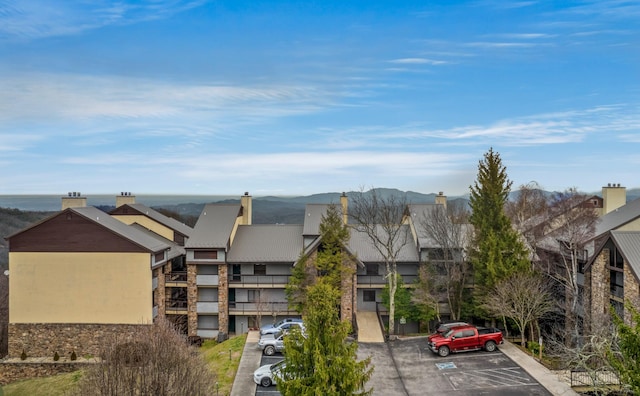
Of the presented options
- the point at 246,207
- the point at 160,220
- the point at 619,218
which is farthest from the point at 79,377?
the point at 619,218

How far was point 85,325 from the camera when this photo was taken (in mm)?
38031

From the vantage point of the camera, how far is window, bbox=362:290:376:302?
139ft

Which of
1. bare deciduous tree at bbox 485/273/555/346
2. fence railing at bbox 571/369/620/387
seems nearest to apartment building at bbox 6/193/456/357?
bare deciduous tree at bbox 485/273/555/346

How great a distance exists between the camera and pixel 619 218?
35.3 meters

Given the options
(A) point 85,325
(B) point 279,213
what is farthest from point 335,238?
(B) point 279,213

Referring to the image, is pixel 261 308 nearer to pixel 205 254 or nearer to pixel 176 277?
pixel 205 254

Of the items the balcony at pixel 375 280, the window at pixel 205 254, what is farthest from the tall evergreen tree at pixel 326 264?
the window at pixel 205 254

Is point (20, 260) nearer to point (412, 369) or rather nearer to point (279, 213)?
point (412, 369)

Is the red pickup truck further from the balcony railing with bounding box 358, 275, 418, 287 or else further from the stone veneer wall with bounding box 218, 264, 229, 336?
the stone veneer wall with bounding box 218, 264, 229, 336

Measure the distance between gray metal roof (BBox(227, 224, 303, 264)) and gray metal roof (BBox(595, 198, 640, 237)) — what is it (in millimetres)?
23417

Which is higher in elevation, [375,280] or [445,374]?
[375,280]

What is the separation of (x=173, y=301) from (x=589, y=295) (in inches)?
1289

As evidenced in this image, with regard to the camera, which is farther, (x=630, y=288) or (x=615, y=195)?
(x=615, y=195)

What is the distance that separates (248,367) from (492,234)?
62.0 ft
